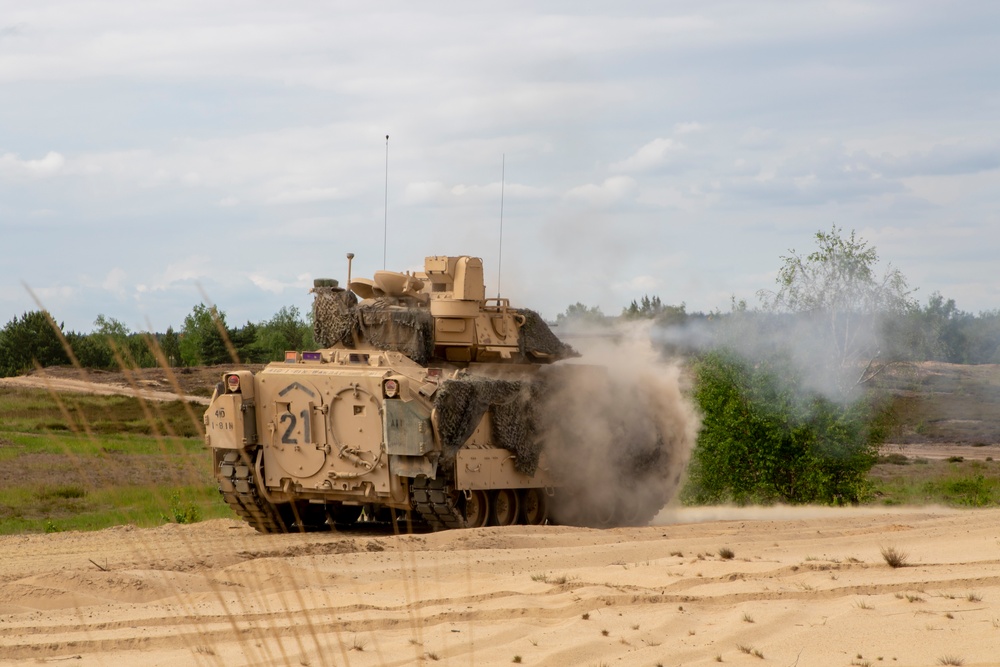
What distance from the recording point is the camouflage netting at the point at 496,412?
14.8m

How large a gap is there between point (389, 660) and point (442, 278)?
10.5 m

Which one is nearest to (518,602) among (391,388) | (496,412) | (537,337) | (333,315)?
(391,388)

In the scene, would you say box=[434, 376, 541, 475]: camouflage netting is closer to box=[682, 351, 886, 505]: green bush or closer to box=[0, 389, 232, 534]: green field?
box=[0, 389, 232, 534]: green field

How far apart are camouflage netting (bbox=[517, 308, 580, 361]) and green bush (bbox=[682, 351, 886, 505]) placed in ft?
17.1

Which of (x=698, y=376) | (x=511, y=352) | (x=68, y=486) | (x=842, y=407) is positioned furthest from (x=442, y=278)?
(x=68, y=486)

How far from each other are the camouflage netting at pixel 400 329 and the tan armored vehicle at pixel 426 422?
2 centimetres

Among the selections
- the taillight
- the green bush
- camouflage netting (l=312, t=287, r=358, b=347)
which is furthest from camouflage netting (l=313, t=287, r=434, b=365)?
the green bush

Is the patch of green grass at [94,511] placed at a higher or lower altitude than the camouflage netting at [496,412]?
lower

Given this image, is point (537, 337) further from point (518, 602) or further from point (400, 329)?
point (518, 602)

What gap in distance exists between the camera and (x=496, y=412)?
1597 cm

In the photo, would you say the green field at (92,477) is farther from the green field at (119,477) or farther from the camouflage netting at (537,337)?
the camouflage netting at (537,337)

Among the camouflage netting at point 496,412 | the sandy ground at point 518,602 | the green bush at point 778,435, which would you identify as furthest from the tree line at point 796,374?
the sandy ground at point 518,602

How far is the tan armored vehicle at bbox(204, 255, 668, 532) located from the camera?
15.0 meters

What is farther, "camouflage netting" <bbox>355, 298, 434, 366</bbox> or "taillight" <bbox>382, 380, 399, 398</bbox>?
"camouflage netting" <bbox>355, 298, 434, 366</bbox>
